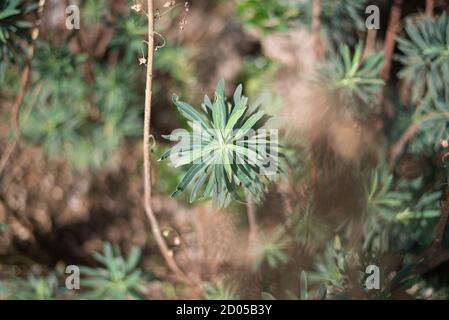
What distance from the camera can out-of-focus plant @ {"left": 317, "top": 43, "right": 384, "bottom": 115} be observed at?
2.09m

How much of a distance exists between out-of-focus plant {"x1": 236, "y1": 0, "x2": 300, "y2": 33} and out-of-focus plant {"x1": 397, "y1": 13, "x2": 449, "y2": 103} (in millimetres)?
681

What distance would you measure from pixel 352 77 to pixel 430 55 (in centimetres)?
33

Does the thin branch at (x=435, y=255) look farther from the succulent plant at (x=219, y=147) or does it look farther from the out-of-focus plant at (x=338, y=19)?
the out-of-focus plant at (x=338, y=19)

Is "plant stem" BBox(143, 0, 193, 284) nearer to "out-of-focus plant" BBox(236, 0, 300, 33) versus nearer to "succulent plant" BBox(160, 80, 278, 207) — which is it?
"succulent plant" BBox(160, 80, 278, 207)

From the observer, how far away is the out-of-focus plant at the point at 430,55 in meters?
1.95

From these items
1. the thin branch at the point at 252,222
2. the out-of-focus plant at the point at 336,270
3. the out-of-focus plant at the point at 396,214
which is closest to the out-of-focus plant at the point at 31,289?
the thin branch at the point at 252,222

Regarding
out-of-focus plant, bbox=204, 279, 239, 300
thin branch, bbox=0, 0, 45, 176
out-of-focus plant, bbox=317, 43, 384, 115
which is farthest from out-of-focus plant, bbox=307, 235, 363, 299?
thin branch, bbox=0, 0, 45, 176

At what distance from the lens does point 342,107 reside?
228 cm

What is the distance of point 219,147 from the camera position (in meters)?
1.54

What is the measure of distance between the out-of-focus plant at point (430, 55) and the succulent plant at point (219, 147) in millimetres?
898

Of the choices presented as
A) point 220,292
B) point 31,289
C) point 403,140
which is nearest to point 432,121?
point 403,140

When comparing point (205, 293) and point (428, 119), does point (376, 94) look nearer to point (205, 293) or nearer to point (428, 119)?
point (428, 119)

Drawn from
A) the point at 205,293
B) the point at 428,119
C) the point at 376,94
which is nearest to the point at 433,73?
the point at 428,119
